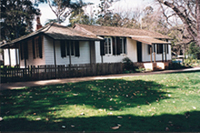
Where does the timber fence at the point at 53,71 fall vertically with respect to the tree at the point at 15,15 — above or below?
below

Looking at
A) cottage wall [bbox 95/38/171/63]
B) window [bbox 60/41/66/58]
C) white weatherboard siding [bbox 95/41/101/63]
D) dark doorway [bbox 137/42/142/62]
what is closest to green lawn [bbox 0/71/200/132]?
window [bbox 60/41/66/58]

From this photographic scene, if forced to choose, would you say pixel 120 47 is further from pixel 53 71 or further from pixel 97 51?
pixel 53 71

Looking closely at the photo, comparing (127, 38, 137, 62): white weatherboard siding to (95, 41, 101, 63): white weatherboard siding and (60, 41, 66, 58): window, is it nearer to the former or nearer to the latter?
(95, 41, 101, 63): white weatherboard siding

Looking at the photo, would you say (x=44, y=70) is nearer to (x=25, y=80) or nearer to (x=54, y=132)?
(x=25, y=80)

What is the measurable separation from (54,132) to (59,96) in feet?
11.5

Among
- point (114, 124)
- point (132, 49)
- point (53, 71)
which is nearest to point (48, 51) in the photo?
point (53, 71)

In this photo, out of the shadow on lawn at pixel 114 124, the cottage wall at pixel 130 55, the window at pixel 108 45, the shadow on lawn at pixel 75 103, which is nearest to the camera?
the shadow on lawn at pixel 114 124

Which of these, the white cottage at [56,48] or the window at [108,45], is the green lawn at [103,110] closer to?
the white cottage at [56,48]

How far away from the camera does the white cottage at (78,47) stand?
1612 centimetres

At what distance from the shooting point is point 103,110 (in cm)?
572

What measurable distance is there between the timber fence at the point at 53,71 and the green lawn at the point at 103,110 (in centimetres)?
410

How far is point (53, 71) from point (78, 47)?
4771 millimetres

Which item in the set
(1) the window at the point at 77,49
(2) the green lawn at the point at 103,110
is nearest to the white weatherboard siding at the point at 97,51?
(1) the window at the point at 77,49

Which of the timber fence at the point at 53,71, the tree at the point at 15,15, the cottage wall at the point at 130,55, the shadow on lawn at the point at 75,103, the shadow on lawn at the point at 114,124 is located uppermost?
the tree at the point at 15,15
